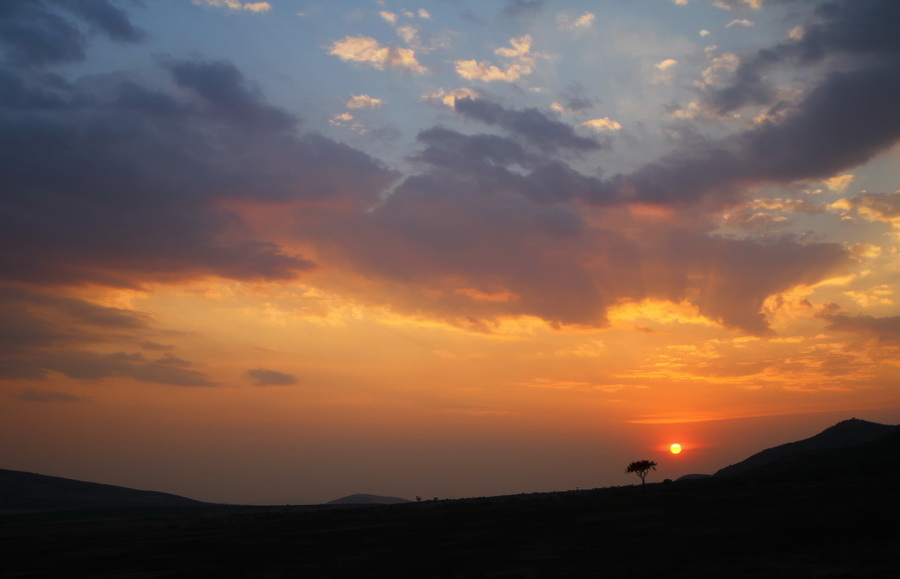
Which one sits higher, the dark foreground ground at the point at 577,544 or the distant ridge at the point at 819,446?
the distant ridge at the point at 819,446

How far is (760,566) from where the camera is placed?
94.1 feet

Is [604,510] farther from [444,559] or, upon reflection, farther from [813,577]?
[813,577]

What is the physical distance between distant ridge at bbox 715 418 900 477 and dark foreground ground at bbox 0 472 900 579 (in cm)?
3048

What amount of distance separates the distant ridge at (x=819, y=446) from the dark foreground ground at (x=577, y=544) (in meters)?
30.5

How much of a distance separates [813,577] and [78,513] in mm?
170751

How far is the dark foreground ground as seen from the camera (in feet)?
101

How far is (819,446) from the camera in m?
125

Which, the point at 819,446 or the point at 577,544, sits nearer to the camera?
the point at 577,544

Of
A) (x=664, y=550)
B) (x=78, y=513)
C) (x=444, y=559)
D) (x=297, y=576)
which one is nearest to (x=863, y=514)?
(x=664, y=550)

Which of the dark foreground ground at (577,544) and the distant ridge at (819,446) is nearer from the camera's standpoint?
the dark foreground ground at (577,544)

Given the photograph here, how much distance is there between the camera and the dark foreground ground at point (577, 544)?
101 feet

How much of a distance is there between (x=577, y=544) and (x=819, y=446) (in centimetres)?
10557

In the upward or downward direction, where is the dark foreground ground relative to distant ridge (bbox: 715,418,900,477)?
downward

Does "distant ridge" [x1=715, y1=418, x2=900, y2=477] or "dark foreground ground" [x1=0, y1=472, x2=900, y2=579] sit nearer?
"dark foreground ground" [x1=0, y1=472, x2=900, y2=579]
